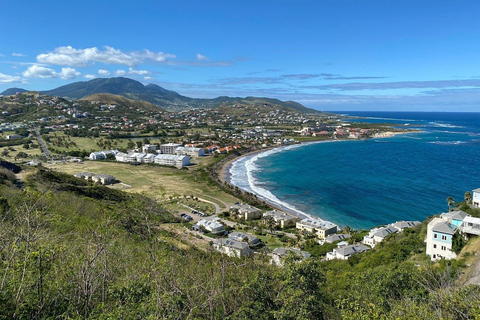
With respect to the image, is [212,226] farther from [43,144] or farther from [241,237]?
[43,144]

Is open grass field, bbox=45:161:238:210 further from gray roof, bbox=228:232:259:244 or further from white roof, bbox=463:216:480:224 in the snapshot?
white roof, bbox=463:216:480:224

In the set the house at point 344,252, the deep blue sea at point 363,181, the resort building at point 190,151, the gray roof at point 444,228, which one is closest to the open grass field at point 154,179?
the deep blue sea at point 363,181

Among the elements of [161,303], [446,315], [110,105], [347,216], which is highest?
[110,105]

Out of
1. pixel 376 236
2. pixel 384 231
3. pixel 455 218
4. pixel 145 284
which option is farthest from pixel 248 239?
pixel 145 284

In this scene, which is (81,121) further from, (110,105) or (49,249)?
(49,249)

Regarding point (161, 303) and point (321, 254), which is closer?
point (161, 303)

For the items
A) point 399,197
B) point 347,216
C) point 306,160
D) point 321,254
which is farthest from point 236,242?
point 306,160
